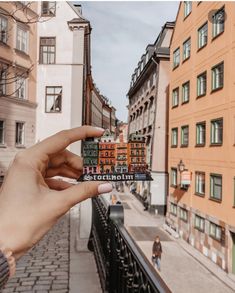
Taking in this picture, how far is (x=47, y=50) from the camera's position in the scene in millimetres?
26953

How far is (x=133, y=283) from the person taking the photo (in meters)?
2.64

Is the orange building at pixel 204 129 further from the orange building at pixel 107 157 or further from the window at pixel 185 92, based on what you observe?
the orange building at pixel 107 157

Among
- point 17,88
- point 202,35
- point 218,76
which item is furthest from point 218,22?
point 17,88

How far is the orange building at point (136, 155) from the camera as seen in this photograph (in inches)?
102

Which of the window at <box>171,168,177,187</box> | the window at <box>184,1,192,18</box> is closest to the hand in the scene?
the window at <box>184,1,192,18</box>

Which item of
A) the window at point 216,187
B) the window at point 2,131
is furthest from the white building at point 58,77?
the window at point 216,187

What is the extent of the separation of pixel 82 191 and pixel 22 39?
2521 centimetres

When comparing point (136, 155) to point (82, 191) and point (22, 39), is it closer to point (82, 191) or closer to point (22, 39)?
point (82, 191)

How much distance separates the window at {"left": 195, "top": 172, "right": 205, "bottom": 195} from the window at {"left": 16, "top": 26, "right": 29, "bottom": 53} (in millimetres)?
14638

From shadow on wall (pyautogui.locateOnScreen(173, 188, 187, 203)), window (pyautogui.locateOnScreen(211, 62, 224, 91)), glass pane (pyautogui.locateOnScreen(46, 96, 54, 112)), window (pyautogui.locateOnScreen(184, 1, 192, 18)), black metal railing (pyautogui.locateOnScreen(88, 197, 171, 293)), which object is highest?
window (pyautogui.locateOnScreen(184, 1, 192, 18))

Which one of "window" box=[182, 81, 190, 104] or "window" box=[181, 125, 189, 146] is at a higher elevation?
"window" box=[182, 81, 190, 104]

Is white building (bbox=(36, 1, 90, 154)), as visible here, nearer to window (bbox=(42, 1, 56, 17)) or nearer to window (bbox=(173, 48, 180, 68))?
window (bbox=(42, 1, 56, 17))

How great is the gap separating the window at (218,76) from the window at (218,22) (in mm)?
1949

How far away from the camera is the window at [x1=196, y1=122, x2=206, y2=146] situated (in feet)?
77.7
